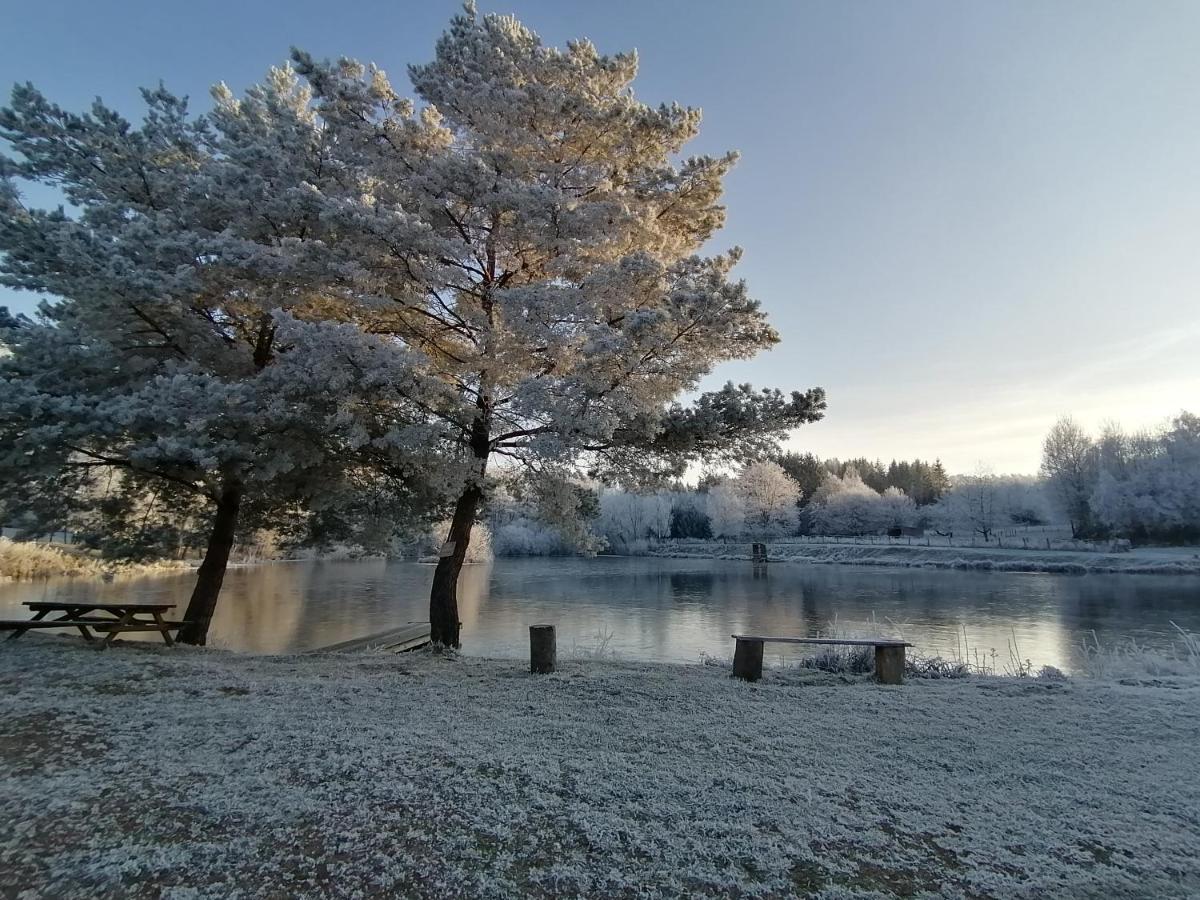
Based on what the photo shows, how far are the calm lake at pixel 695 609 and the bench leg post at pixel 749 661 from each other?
5059 millimetres

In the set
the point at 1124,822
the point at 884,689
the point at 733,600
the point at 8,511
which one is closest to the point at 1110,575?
the point at 733,600

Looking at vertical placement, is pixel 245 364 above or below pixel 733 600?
above

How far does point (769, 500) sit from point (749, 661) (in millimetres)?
57964

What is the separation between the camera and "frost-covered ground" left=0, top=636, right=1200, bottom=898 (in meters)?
2.79

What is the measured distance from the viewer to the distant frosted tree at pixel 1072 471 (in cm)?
4972

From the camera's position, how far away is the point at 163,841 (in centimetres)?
296

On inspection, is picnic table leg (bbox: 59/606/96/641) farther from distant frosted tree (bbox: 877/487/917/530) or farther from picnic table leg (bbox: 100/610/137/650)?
distant frosted tree (bbox: 877/487/917/530)

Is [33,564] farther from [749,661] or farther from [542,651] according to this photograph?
[749,661]

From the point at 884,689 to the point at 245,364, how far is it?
376 inches

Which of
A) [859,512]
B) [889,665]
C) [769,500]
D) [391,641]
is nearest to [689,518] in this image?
[769,500]

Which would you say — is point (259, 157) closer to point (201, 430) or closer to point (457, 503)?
point (201, 430)

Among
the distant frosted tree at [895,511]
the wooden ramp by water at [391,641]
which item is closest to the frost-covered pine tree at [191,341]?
the wooden ramp by water at [391,641]

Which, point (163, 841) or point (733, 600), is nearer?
point (163, 841)

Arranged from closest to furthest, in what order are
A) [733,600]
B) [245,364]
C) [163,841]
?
1. [163,841]
2. [245,364]
3. [733,600]
